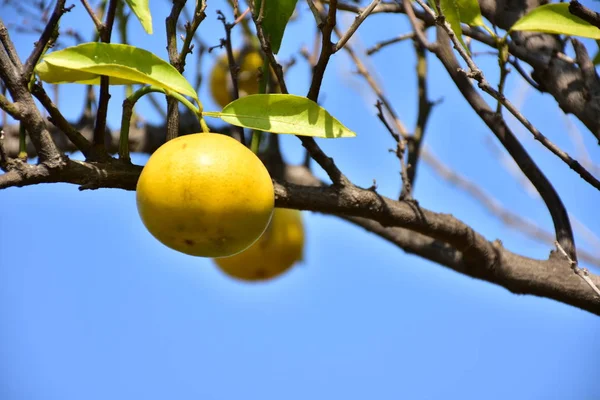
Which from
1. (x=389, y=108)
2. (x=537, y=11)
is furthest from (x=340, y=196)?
(x=389, y=108)

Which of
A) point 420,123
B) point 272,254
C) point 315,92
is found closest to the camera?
point 315,92

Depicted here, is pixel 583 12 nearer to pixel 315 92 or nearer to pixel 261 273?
pixel 315 92

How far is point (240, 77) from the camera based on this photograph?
1.94 m

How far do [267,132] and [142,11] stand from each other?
325mm

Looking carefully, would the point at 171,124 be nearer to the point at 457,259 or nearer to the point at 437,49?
the point at 437,49

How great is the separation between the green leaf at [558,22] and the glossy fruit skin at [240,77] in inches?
35.2

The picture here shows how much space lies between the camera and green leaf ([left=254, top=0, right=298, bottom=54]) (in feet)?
3.60

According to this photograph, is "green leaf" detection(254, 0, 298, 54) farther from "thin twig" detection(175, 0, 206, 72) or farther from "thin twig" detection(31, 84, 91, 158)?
"thin twig" detection(31, 84, 91, 158)

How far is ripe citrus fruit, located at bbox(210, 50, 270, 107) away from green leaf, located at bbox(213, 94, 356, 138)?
0.92 m

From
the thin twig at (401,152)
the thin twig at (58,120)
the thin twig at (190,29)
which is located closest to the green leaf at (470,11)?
the thin twig at (401,152)

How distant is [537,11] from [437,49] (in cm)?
30

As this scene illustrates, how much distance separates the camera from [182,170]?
853 millimetres

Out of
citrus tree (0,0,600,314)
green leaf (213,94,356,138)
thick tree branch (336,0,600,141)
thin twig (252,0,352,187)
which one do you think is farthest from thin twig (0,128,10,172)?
thick tree branch (336,0,600,141)

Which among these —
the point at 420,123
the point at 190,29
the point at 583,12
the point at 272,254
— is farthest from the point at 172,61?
the point at 420,123
